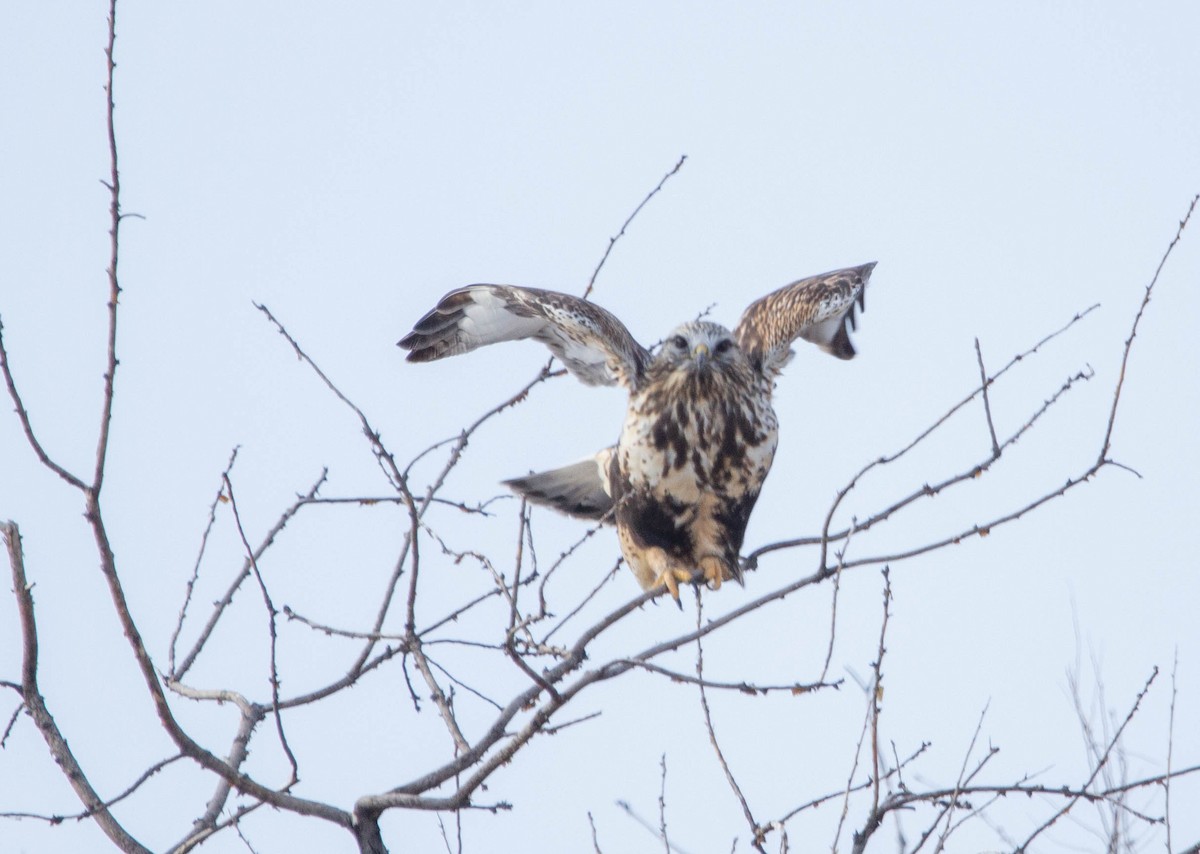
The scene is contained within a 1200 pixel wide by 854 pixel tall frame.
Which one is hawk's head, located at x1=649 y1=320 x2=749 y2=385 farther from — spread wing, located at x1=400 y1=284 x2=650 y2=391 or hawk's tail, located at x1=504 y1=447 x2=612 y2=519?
hawk's tail, located at x1=504 y1=447 x2=612 y2=519

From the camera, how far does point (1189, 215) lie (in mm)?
3680

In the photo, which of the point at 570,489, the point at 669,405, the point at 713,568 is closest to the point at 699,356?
the point at 669,405

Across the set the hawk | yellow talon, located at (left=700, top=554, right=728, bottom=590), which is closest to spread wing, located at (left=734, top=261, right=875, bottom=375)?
the hawk

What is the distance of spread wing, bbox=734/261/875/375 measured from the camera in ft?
19.6

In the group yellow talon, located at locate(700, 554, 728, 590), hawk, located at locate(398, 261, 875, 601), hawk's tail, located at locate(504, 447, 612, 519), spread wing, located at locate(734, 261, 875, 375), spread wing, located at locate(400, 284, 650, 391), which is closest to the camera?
hawk, located at locate(398, 261, 875, 601)

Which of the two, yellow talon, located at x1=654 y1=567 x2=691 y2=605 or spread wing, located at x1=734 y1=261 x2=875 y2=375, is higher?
spread wing, located at x1=734 y1=261 x2=875 y2=375

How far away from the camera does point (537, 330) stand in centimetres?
599

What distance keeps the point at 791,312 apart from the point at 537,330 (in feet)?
3.54

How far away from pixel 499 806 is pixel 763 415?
2.48 m

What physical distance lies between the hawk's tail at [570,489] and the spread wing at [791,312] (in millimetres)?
881

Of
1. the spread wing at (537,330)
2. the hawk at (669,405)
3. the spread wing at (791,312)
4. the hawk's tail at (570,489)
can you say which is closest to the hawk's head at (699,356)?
the hawk at (669,405)

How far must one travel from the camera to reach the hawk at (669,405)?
17.5ft

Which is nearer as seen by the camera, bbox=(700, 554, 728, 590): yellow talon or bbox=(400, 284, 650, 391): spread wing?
bbox=(700, 554, 728, 590): yellow talon

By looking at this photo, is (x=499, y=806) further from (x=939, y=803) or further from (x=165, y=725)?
(x=939, y=803)
